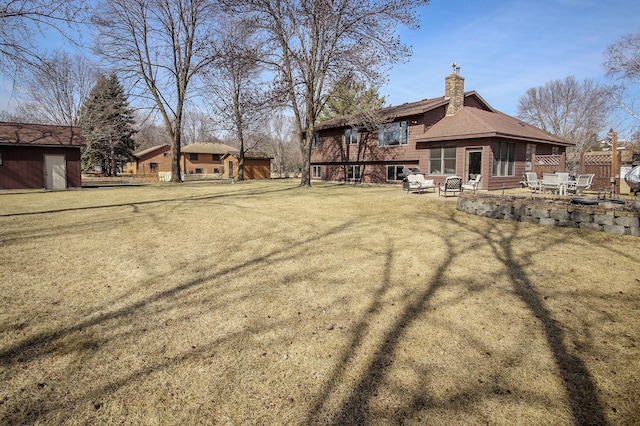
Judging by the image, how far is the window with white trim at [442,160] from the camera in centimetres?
1900

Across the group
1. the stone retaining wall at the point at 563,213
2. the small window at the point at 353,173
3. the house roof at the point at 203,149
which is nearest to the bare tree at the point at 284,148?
the house roof at the point at 203,149

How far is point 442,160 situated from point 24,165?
995 inches

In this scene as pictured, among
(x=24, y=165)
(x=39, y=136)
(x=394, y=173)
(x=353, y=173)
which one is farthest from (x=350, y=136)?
(x=24, y=165)

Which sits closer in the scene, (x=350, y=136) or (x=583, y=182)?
(x=583, y=182)

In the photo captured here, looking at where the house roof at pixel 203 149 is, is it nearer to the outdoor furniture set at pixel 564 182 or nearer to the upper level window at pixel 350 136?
the upper level window at pixel 350 136

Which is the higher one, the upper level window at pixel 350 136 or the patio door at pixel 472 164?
the upper level window at pixel 350 136

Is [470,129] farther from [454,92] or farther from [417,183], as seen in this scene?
[417,183]

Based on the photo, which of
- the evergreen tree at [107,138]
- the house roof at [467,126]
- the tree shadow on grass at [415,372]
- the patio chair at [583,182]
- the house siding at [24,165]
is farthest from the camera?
the evergreen tree at [107,138]

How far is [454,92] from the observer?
68.2 feet

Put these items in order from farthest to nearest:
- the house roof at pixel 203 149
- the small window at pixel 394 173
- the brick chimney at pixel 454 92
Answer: the house roof at pixel 203 149 → the small window at pixel 394 173 → the brick chimney at pixel 454 92

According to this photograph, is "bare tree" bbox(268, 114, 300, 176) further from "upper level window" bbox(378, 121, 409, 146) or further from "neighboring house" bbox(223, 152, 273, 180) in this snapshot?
"upper level window" bbox(378, 121, 409, 146)

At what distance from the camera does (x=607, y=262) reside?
511 cm

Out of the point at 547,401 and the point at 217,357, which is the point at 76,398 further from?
the point at 547,401

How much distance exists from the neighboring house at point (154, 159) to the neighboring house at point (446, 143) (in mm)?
37825
